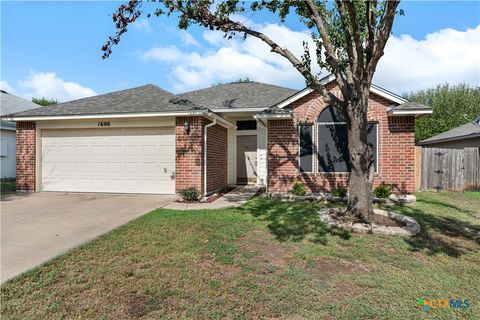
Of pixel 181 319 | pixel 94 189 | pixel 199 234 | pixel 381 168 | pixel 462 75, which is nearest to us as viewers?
pixel 181 319

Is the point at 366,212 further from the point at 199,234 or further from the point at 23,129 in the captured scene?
the point at 23,129

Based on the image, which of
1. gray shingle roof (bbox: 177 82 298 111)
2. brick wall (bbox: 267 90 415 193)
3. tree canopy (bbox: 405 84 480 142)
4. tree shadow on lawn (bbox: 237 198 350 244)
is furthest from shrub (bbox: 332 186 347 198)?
tree canopy (bbox: 405 84 480 142)

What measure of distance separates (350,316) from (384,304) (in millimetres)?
502

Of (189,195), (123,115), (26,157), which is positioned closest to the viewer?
(189,195)

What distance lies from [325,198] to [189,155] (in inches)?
182

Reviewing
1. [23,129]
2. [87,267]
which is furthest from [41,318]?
[23,129]

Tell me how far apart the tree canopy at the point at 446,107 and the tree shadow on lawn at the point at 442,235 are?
21602 millimetres

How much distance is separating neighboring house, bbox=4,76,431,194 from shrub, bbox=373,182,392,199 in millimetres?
303

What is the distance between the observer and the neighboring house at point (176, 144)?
8.94m

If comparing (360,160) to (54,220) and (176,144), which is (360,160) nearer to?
(176,144)

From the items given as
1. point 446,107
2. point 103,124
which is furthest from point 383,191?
point 446,107

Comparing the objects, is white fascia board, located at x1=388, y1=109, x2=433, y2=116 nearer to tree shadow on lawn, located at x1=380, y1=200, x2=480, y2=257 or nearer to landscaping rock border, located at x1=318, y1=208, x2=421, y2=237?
tree shadow on lawn, located at x1=380, y1=200, x2=480, y2=257

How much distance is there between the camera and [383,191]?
866cm

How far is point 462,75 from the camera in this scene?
98.3 feet
